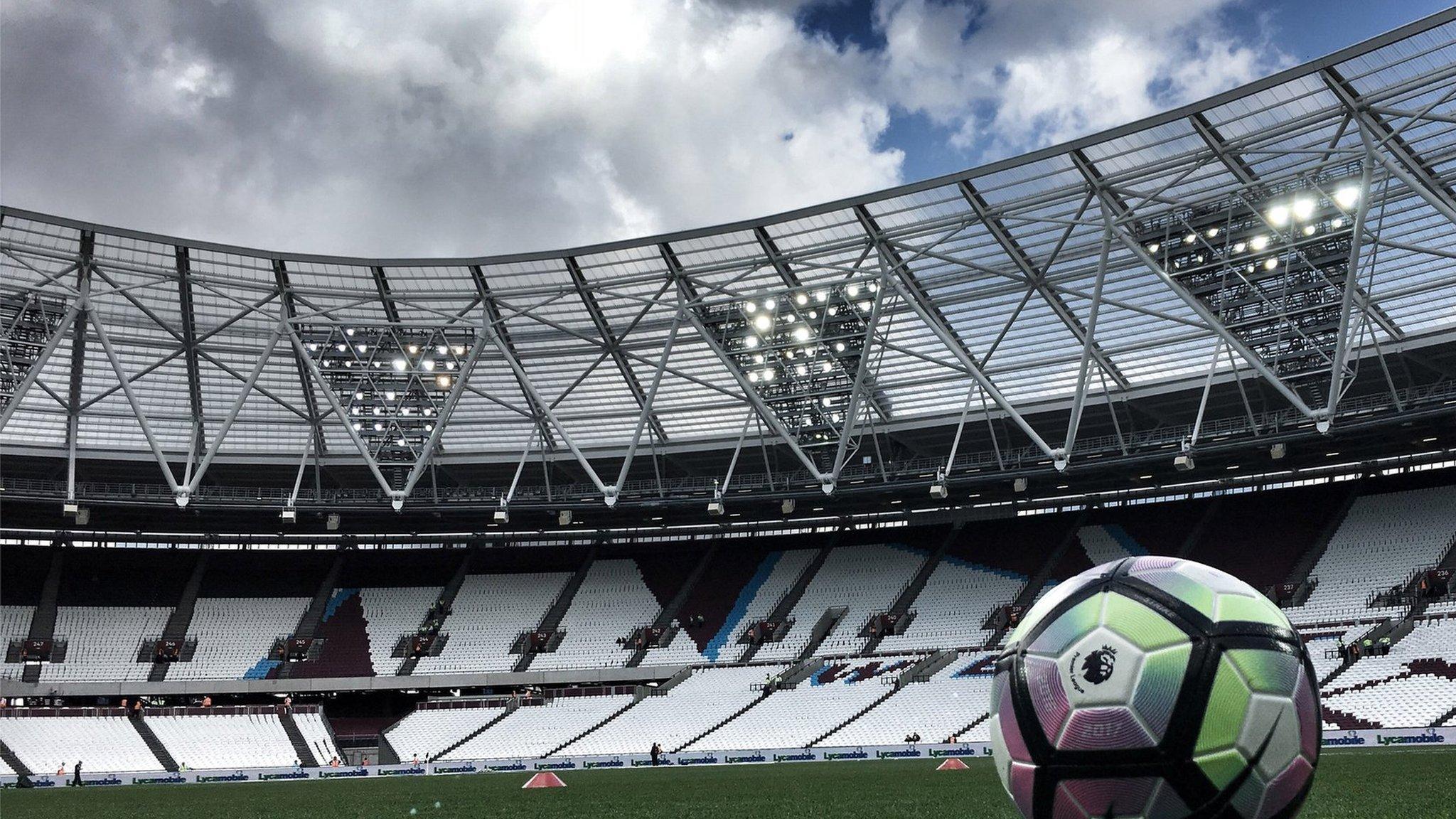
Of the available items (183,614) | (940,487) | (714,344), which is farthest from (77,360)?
(940,487)

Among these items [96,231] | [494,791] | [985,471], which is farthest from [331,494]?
[494,791]

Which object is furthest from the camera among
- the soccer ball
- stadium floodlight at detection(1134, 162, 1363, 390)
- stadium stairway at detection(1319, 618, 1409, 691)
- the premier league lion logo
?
stadium stairway at detection(1319, 618, 1409, 691)

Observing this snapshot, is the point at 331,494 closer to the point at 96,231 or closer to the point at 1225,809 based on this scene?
the point at 96,231

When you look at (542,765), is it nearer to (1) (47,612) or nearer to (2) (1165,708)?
(1) (47,612)

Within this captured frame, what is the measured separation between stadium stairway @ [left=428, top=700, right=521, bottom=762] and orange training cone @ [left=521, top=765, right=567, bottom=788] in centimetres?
2304

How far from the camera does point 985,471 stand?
45.4m

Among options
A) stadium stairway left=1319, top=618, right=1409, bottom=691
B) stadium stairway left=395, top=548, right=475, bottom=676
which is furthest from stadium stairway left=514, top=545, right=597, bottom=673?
stadium stairway left=1319, top=618, right=1409, bottom=691

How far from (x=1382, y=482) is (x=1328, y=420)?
18.2 metres

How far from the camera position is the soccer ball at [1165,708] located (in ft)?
17.9

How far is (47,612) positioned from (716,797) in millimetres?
48428

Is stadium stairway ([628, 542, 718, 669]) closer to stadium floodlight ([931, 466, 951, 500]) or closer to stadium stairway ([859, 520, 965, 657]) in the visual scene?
stadium stairway ([859, 520, 965, 657])

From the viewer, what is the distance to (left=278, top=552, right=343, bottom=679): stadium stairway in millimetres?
53469

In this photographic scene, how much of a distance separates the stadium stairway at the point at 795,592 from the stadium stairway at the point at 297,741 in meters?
18.1

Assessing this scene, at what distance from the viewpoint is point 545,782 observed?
75.6 ft
